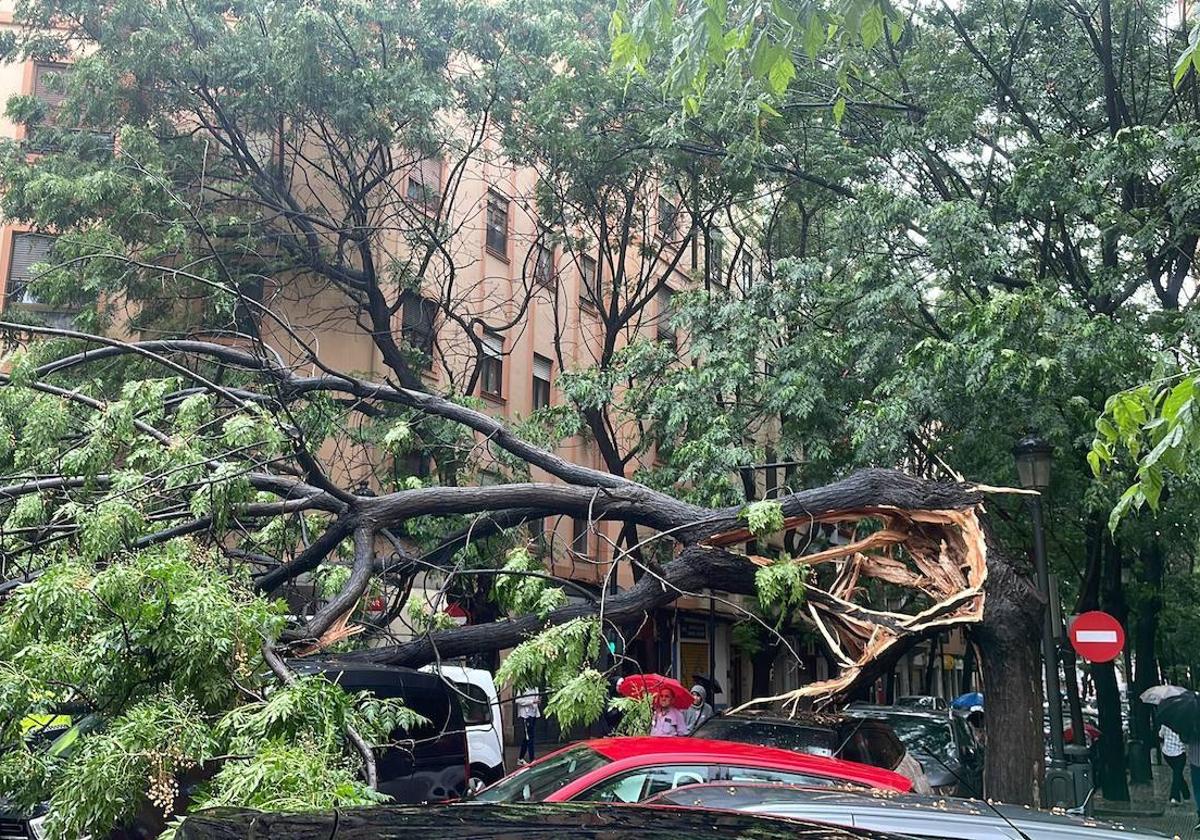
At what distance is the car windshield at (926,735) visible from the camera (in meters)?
13.8

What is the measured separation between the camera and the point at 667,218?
891 inches

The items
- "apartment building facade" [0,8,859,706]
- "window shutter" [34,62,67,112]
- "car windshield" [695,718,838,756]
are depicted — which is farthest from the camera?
"apartment building facade" [0,8,859,706]

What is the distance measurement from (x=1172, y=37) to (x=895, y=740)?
9.96m

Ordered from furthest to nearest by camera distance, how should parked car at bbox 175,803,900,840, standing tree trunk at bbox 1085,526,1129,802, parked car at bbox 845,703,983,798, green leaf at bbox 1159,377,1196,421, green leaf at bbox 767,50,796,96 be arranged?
standing tree trunk at bbox 1085,526,1129,802, parked car at bbox 845,703,983,798, green leaf at bbox 767,50,796,96, green leaf at bbox 1159,377,1196,421, parked car at bbox 175,803,900,840

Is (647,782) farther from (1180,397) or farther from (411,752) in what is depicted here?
(1180,397)

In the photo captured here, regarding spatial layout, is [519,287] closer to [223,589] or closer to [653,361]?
[653,361]

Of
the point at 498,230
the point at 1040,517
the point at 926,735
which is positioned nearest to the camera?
the point at 1040,517

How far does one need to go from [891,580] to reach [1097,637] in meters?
6.03

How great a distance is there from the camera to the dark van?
31.9ft

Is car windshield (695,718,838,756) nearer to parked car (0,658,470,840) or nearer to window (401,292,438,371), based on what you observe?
parked car (0,658,470,840)

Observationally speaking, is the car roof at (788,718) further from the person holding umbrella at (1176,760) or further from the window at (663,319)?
the window at (663,319)

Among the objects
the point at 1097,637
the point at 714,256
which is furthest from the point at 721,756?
the point at 714,256

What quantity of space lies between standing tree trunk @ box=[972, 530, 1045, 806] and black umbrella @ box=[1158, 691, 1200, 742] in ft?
26.0

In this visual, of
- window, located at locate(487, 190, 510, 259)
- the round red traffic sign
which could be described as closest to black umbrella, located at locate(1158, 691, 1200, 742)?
the round red traffic sign
